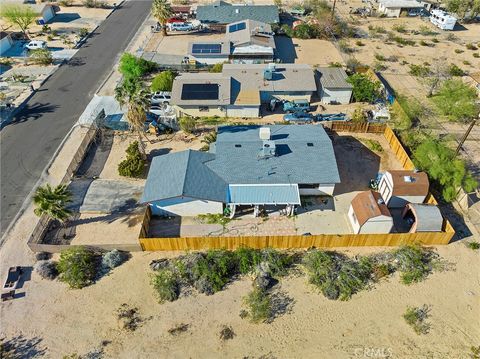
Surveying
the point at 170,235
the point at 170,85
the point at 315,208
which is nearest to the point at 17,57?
the point at 170,85

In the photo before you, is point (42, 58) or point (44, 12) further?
point (44, 12)

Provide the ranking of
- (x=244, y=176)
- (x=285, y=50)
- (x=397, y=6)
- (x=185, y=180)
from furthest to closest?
(x=397, y=6) → (x=285, y=50) → (x=244, y=176) → (x=185, y=180)

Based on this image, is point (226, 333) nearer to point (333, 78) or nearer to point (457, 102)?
point (333, 78)

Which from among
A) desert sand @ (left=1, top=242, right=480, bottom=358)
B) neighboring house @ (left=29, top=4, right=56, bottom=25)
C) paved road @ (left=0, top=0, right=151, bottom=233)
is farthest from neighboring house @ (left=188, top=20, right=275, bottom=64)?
desert sand @ (left=1, top=242, right=480, bottom=358)

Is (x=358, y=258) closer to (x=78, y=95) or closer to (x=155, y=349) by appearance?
(x=155, y=349)

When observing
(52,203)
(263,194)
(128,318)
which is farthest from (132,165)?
(128,318)

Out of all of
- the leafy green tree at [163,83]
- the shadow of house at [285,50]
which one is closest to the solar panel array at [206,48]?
the leafy green tree at [163,83]

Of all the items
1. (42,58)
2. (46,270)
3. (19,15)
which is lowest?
(46,270)
